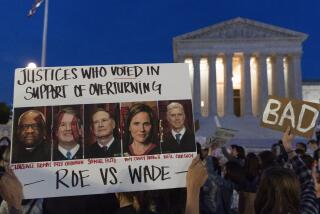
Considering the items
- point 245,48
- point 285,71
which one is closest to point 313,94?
point 285,71

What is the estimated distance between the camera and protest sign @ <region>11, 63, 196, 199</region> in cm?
406

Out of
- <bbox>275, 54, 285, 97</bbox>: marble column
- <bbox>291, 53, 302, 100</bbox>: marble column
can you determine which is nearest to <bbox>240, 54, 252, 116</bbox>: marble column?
<bbox>275, 54, 285, 97</bbox>: marble column

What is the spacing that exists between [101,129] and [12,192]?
98 centimetres

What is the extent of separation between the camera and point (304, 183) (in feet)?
15.0

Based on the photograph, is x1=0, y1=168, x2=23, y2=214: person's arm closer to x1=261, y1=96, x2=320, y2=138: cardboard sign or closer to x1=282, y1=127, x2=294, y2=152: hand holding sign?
x1=282, y1=127, x2=294, y2=152: hand holding sign

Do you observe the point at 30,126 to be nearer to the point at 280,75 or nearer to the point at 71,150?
the point at 71,150

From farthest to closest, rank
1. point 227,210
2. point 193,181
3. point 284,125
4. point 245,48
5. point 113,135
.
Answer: point 245,48, point 227,210, point 284,125, point 113,135, point 193,181

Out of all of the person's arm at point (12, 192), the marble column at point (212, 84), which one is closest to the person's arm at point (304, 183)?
the person's arm at point (12, 192)

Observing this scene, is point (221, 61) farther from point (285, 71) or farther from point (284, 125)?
point (284, 125)

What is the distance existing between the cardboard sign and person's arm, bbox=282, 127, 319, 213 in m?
0.16

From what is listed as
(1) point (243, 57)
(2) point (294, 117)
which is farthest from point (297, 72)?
(2) point (294, 117)

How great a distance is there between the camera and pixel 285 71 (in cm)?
5516

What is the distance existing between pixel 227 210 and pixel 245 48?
4722cm

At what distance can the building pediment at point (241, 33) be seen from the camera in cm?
5247
